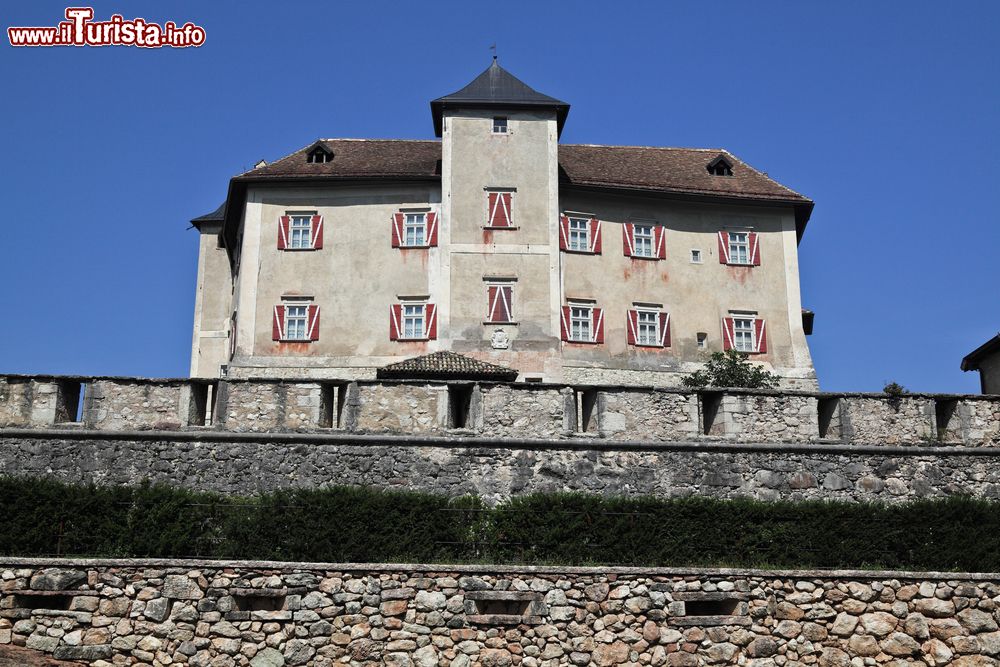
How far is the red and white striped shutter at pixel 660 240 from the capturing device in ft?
120

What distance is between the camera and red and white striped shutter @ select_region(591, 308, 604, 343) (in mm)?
35094

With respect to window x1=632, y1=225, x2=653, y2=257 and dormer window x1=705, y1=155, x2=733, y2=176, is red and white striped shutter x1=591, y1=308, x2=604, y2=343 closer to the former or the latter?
window x1=632, y1=225, x2=653, y2=257

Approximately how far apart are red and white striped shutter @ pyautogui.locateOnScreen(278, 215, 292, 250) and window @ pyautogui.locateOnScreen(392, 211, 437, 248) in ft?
10.2

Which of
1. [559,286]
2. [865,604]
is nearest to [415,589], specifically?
[865,604]

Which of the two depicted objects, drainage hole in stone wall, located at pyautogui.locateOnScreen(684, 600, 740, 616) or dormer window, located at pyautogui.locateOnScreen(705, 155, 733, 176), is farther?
dormer window, located at pyautogui.locateOnScreen(705, 155, 733, 176)

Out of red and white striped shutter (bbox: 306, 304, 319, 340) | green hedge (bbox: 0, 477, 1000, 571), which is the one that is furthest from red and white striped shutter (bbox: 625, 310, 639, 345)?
green hedge (bbox: 0, 477, 1000, 571)

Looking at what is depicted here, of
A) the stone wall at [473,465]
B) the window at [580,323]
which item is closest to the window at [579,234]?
the window at [580,323]

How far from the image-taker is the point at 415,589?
54.5 feet

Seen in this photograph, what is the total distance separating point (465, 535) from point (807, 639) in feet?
16.8

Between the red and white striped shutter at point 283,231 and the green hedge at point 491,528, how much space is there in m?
17.3

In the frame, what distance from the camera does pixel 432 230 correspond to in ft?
116

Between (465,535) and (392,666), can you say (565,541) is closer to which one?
(465,535)

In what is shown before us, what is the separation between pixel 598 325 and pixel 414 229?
236 inches

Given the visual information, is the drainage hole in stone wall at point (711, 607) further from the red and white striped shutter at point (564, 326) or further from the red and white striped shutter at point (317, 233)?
the red and white striped shutter at point (317, 233)
